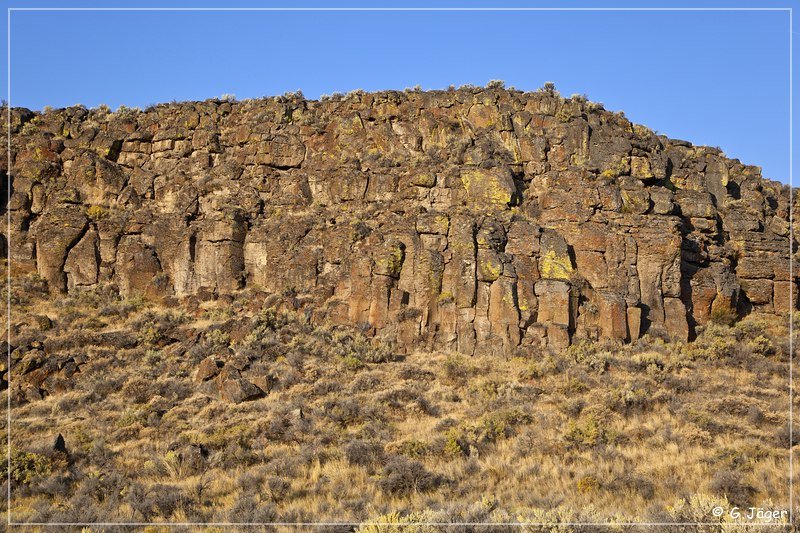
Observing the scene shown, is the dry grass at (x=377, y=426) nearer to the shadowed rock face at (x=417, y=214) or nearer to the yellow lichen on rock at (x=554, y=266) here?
the shadowed rock face at (x=417, y=214)

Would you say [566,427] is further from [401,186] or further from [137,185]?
[137,185]

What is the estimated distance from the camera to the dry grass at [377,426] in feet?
54.3

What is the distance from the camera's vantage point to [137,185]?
38875mm

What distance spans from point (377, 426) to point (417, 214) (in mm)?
13011

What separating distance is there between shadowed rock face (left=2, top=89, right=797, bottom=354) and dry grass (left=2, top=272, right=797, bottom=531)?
1674 millimetres

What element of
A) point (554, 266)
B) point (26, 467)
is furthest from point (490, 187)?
point (26, 467)

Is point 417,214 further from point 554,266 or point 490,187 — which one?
point 554,266

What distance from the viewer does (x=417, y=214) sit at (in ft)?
109

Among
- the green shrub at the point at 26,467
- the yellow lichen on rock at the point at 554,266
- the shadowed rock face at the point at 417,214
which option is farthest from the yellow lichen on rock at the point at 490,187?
the green shrub at the point at 26,467

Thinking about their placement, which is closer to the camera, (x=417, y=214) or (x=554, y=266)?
(x=554, y=266)

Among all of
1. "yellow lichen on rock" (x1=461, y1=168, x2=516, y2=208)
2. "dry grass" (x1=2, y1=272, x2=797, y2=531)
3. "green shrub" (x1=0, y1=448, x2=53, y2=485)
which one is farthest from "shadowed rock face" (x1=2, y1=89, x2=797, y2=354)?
"green shrub" (x1=0, y1=448, x2=53, y2=485)

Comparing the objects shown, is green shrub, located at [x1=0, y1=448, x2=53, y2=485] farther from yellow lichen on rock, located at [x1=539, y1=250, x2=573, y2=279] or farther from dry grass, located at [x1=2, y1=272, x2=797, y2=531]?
yellow lichen on rock, located at [x1=539, y1=250, x2=573, y2=279]

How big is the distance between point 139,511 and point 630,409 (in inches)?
620

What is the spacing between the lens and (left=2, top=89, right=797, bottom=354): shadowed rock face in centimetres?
3025
